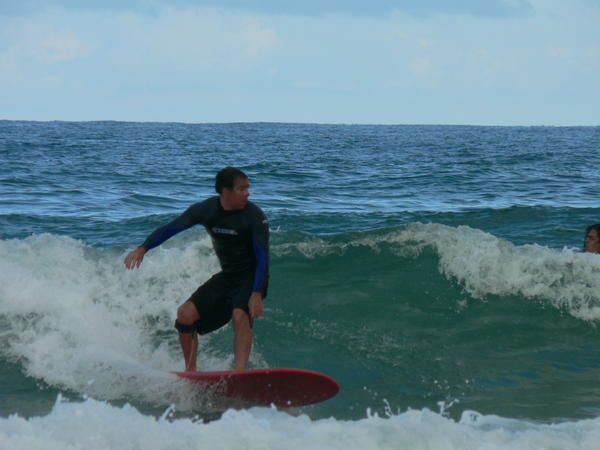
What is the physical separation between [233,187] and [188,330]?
4.00 feet

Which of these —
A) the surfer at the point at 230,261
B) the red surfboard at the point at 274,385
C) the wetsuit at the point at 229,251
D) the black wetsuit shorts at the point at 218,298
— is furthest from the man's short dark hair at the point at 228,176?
the red surfboard at the point at 274,385

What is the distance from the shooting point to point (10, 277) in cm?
1043

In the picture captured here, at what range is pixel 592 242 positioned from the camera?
11727 millimetres

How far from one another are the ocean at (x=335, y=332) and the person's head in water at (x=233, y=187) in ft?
4.70

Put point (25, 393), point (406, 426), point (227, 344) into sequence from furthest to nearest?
1. point (227, 344)
2. point (25, 393)
3. point (406, 426)

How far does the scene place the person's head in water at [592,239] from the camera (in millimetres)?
11586

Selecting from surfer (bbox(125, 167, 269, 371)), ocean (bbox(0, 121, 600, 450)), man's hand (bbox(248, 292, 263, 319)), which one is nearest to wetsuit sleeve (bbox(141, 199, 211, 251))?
surfer (bbox(125, 167, 269, 371))

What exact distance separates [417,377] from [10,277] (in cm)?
468

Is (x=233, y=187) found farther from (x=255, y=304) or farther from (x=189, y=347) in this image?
(x=189, y=347)

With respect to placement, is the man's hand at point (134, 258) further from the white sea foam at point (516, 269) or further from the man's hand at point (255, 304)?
the white sea foam at point (516, 269)

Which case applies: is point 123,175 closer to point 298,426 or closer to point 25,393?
point 25,393

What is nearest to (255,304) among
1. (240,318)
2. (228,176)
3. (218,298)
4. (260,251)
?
(240,318)

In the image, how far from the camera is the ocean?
5.64 metres

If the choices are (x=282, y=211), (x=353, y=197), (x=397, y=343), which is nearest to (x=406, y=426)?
(x=397, y=343)
